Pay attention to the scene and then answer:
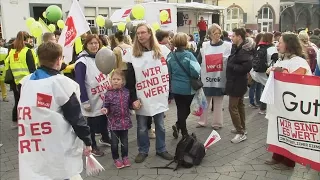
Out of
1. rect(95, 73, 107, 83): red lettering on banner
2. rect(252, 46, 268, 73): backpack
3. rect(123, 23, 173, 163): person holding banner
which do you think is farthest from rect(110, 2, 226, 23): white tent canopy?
rect(123, 23, 173, 163): person holding banner

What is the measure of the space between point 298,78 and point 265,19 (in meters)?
32.8

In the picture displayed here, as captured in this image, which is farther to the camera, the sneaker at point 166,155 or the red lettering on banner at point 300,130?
the sneaker at point 166,155

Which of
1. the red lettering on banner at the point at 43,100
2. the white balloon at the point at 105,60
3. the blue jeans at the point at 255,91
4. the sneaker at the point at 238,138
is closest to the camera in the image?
the red lettering on banner at the point at 43,100

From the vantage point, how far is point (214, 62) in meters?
5.86

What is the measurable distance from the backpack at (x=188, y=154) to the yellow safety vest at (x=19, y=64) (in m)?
3.62

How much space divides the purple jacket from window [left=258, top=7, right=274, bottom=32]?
3191 centimetres

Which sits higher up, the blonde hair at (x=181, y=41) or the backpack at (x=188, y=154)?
the blonde hair at (x=181, y=41)

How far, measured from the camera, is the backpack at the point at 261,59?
6.94 m

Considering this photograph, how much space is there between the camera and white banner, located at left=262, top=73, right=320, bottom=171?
11.0 feet

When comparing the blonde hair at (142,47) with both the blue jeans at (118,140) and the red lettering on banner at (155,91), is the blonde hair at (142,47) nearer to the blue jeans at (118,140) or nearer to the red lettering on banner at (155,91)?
the red lettering on banner at (155,91)

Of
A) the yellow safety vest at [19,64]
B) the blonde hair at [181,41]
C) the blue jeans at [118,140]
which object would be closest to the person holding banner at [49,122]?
the blue jeans at [118,140]

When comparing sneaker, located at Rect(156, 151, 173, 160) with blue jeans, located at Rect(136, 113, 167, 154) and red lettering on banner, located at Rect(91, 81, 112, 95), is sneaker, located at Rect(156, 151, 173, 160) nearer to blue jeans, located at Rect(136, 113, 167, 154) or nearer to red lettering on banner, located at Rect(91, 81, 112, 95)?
blue jeans, located at Rect(136, 113, 167, 154)

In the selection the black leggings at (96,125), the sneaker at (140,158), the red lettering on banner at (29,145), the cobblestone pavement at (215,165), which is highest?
the red lettering on banner at (29,145)

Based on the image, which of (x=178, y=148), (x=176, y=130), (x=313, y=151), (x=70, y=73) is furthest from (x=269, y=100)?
(x=70, y=73)
